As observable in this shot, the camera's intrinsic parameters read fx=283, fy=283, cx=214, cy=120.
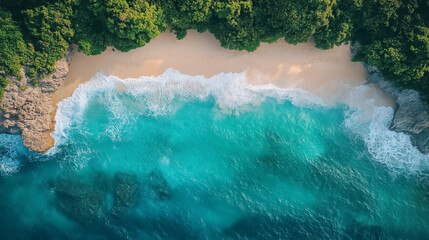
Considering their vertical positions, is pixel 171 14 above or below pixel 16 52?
above

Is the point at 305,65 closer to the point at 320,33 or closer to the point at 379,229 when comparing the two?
the point at 320,33

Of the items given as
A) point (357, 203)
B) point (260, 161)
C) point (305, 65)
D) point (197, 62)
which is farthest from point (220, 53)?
point (357, 203)

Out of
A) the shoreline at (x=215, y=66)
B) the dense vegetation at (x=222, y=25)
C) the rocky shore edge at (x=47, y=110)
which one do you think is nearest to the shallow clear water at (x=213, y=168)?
the shoreline at (x=215, y=66)

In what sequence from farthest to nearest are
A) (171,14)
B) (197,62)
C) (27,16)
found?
1. (197,62)
2. (171,14)
3. (27,16)

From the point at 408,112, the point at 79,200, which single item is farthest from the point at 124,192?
the point at 408,112

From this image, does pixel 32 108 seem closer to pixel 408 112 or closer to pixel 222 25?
pixel 222 25

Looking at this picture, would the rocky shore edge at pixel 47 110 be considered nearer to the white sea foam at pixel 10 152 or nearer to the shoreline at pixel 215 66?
the shoreline at pixel 215 66
